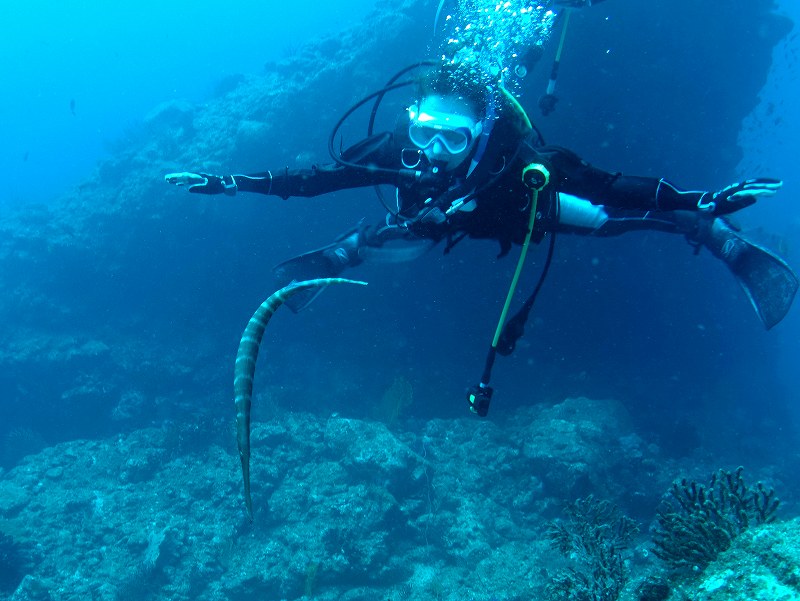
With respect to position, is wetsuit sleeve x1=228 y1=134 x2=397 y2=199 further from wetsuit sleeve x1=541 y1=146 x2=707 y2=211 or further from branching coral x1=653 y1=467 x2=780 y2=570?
branching coral x1=653 y1=467 x2=780 y2=570

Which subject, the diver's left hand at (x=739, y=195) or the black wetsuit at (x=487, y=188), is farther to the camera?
the black wetsuit at (x=487, y=188)

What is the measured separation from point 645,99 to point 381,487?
40.9 ft

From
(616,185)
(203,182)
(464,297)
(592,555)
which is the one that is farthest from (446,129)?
(464,297)

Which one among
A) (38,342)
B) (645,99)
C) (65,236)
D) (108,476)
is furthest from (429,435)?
(65,236)

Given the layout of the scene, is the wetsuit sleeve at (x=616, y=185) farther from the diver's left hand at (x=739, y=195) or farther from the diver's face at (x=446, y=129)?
the diver's face at (x=446, y=129)

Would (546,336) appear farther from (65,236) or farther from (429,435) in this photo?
(65,236)

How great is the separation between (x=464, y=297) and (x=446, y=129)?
330 inches

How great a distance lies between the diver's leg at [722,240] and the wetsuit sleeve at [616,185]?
76 centimetres

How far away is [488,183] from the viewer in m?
4.08

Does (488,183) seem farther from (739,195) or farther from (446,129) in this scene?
(739,195)

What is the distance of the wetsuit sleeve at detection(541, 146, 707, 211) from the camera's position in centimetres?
416

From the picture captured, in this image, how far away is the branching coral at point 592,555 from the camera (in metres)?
4.19

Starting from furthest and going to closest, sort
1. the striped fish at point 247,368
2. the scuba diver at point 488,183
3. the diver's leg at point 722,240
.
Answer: the diver's leg at point 722,240
the scuba diver at point 488,183
the striped fish at point 247,368

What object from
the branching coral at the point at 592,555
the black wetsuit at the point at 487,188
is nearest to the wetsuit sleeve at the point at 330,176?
the black wetsuit at the point at 487,188
